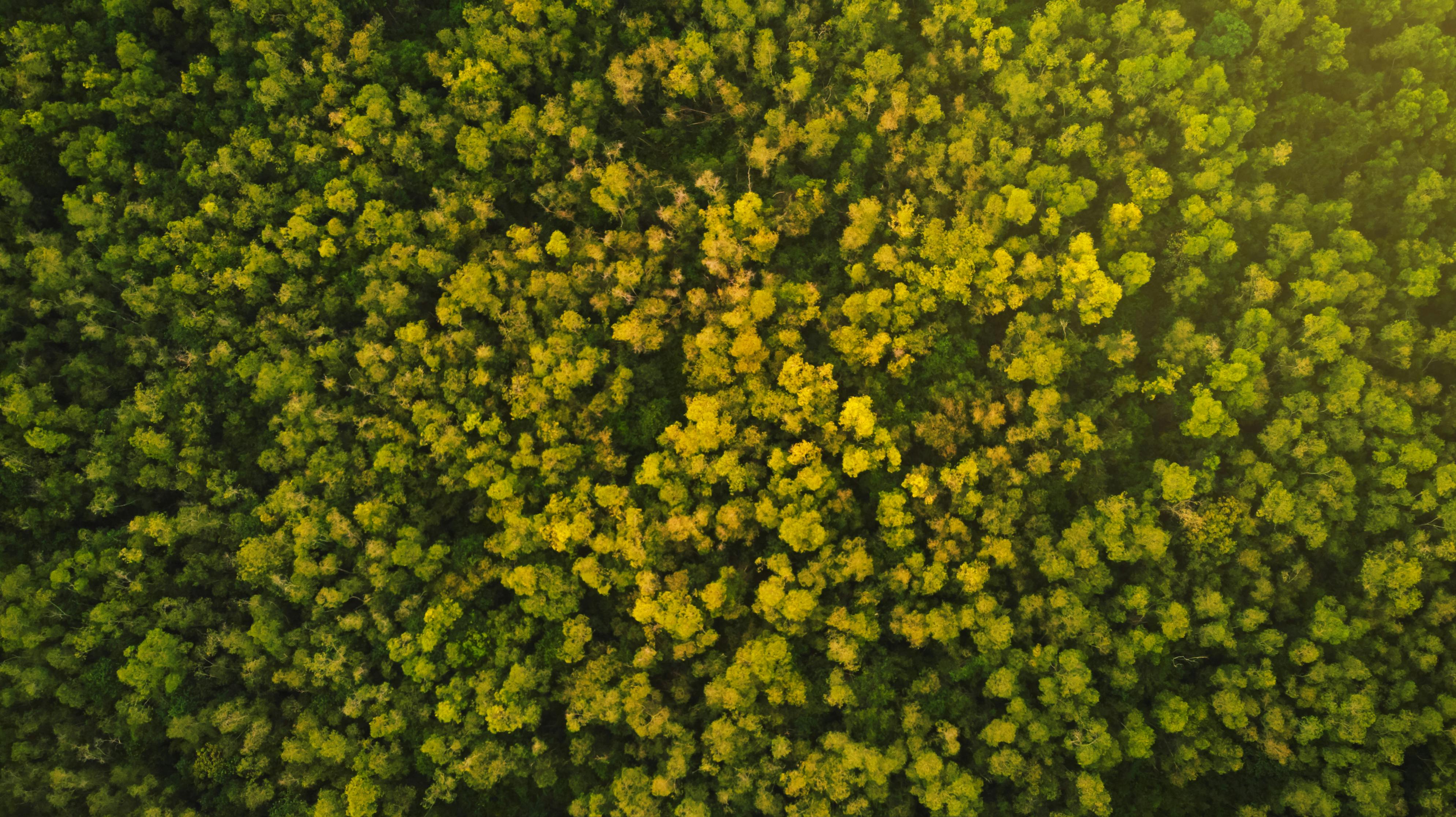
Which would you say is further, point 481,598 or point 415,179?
point 415,179

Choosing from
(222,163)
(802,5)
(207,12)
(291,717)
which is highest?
(802,5)

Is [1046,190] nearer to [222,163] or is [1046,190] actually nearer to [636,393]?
[636,393]

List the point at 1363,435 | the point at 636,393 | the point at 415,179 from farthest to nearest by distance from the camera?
the point at 415,179 → the point at 636,393 → the point at 1363,435

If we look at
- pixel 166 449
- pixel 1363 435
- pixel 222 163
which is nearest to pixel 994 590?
pixel 1363 435

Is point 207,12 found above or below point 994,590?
above

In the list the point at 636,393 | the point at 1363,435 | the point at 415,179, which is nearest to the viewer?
the point at 1363,435

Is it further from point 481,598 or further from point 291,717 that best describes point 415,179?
point 291,717

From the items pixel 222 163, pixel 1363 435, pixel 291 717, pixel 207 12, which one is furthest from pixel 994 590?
pixel 207 12
